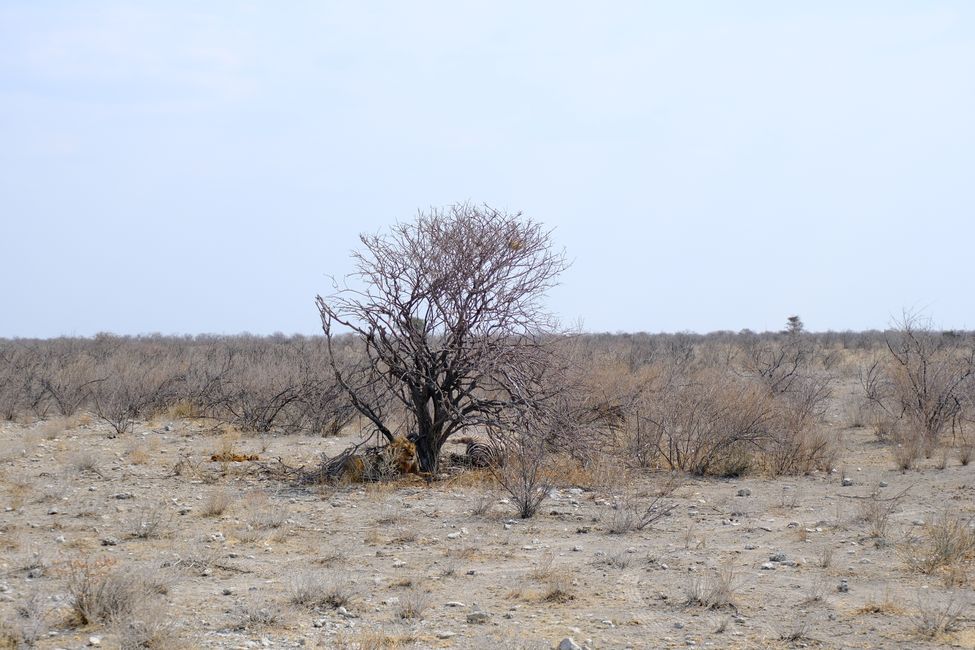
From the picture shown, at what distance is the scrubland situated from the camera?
22.6 ft

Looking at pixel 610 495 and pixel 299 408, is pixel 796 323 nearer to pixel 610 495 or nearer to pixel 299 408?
pixel 299 408

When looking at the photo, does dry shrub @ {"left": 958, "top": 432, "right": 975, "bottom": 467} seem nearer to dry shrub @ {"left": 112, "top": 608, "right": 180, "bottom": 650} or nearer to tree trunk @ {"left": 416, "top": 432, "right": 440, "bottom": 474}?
tree trunk @ {"left": 416, "top": 432, "right": 440, "bottom": 474}

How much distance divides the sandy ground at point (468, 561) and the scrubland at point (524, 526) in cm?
3

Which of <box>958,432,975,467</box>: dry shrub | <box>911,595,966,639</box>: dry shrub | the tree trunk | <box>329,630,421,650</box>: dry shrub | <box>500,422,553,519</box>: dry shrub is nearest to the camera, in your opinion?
<box>329,630,421,650</box>: dry shrub

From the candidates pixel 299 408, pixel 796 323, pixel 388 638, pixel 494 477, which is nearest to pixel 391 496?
pixel 494 477

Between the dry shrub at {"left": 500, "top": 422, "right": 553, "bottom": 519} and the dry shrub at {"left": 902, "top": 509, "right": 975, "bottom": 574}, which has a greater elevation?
the dry shrub at {"left": 500, "top": 422, "right": 553, "bottom": 519}

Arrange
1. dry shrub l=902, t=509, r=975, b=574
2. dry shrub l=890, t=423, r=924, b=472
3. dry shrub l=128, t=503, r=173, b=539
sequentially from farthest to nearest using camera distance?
dry shrub l=890, t=423, r=924, b=472
dry shrub l=128, t=503, r=173, b=539
dry shrub l=902, t=509, r=975, b=574

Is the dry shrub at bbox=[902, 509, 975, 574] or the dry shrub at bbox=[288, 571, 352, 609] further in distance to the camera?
the dry shrub at bbox=[902, 509, 975, 574]

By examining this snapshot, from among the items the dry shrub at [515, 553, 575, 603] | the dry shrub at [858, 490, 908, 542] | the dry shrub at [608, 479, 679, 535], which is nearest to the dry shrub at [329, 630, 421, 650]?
the dry shrub at [515, 553, 575, 603]

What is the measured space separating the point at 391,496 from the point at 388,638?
555 cm

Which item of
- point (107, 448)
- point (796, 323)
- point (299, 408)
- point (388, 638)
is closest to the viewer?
point (388, 638)

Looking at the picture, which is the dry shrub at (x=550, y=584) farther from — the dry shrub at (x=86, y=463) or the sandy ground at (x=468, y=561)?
the dry shrub at (x=86, y=463)

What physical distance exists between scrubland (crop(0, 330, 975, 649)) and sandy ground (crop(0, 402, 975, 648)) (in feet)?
0.10

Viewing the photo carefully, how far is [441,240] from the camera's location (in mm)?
12930
